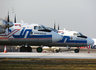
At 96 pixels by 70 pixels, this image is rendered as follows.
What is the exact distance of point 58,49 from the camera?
66375 millimetres

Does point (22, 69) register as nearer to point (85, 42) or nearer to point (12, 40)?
point (12, 40)

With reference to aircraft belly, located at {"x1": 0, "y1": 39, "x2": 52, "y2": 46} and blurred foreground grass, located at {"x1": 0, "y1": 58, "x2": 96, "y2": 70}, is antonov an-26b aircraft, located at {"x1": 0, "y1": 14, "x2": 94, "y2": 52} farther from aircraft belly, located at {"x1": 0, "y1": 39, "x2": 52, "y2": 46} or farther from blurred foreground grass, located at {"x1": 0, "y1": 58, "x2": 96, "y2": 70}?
blurred foreground grass, located at {"x1": 0, "y1": 58, "x2": 96, "y2": 70}

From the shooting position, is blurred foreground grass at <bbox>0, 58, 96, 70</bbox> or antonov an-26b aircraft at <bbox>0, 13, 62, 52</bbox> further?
antonov an-26b aircraft at <bbox>0, 13, 62, 52</bbox>

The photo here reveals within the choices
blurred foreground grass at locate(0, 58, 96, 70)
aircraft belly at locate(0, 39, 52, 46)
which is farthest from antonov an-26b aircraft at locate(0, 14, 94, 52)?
blurred foreground grass at locate(0, 58, 96, 70)

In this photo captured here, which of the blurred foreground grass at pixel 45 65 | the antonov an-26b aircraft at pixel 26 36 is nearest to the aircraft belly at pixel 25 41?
the antonov an-26b aircraft at pixel 26 36

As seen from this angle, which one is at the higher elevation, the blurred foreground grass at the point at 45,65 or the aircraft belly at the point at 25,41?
the aircraft belly at the point at 25,41

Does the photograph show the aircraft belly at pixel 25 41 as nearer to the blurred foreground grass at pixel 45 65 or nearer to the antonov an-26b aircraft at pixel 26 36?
the antonov an-26b aircraft at pixel 26 36

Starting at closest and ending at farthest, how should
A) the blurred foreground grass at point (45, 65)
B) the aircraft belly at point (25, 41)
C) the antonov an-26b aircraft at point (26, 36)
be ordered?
1. the blurred foreground grass at point (45, 65)
2. the antonov an-26b aircraft at point (26, 36)
3. the aircraft belly at point (25, 41)

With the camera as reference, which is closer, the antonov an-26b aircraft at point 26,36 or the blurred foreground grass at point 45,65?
the blurred foreground grass at point 45,65

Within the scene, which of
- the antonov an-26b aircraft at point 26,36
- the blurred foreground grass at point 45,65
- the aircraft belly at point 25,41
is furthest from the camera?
the aircraft belly at point 25,41

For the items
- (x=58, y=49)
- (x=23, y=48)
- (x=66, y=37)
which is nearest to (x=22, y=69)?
(x=23, y=48)

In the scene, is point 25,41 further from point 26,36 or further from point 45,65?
point 45,65

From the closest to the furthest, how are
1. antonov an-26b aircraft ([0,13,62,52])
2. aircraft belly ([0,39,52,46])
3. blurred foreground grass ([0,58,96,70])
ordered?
blurred foreground grass ([0,58,96,70]), antonov an-26b aircraft ([0,13,62,52]), aircraft belly ([0,39,52,46])

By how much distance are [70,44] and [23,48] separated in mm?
16569
